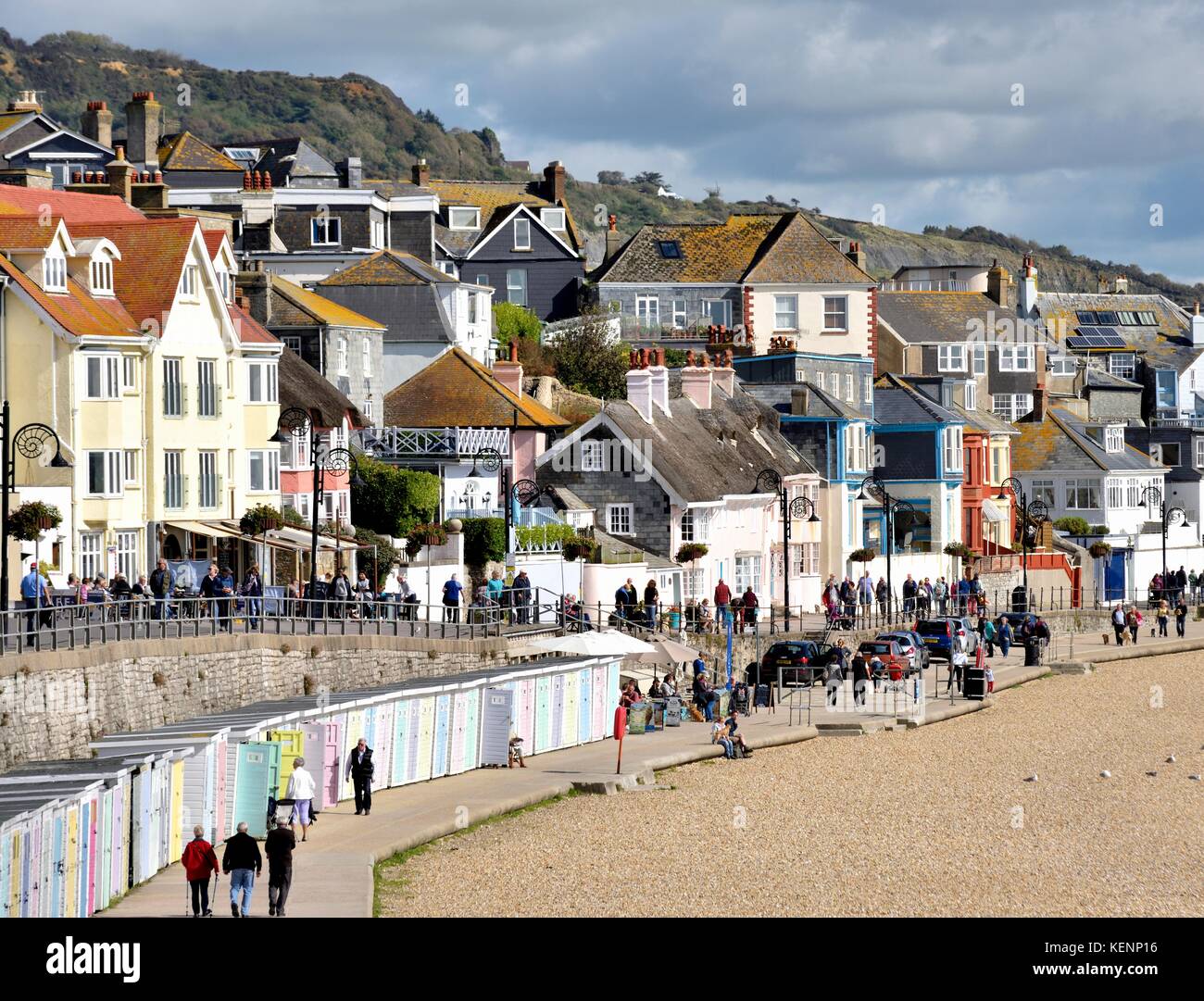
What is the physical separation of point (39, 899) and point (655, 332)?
6499 centimetres

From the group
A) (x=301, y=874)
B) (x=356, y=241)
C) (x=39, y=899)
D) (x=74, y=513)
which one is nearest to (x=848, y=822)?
(x=301, y=874)

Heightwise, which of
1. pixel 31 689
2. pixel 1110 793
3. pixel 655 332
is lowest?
pixel 1110 793

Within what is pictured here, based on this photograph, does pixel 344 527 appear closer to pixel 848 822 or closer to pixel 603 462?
pixel 603 462

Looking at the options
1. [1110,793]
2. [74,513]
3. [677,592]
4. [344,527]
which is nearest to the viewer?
[1110,793]

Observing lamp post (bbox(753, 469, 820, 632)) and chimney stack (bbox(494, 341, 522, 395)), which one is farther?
chimney stack (bbox(494, 341, 522, 395))

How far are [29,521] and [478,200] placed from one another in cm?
7291

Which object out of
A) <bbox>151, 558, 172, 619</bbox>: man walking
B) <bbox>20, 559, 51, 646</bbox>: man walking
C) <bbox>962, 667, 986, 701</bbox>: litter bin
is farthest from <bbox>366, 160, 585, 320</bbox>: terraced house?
<bbox>20, 559, 51, 646</bbox>: man walking

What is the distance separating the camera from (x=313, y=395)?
2256 inches

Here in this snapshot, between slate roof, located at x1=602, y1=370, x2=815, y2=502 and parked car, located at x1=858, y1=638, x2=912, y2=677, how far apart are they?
7.06 m

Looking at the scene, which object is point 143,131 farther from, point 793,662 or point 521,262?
point 793,662

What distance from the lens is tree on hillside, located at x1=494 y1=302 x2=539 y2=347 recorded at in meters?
84.0

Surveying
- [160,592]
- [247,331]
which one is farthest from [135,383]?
[160,592]

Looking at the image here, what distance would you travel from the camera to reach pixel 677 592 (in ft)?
196

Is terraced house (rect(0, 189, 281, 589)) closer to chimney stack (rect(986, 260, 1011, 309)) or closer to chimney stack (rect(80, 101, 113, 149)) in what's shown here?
chimney stack (rect(80, 101, 113, 149))
